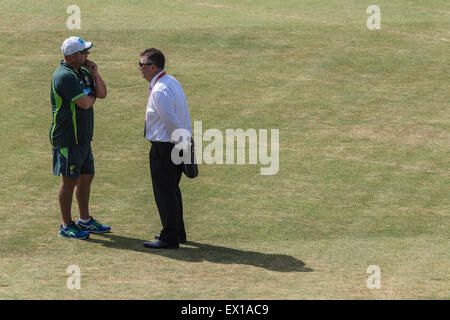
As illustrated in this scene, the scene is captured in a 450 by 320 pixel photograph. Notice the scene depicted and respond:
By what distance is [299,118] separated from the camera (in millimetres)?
14141

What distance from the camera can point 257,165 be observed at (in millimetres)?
11906

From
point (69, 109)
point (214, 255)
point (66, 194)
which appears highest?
point (69, 109)

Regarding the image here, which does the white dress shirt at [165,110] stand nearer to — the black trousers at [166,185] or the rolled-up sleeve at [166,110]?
the rolled-up sleeve at [166,110]

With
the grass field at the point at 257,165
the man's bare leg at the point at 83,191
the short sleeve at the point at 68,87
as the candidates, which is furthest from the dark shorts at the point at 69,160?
the grass field at the point at 257,165

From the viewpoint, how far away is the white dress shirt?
8188 mm

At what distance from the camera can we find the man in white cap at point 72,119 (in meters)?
8.56

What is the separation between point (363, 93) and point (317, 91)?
2.95 feet

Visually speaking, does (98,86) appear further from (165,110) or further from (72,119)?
(165,110)

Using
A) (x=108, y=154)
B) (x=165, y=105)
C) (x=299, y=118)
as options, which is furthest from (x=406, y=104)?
(x=165, y=105)

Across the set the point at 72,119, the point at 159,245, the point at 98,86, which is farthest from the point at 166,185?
the point at 98,86

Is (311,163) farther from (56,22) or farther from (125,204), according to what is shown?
(56,22)

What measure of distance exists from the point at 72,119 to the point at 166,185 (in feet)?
4.25

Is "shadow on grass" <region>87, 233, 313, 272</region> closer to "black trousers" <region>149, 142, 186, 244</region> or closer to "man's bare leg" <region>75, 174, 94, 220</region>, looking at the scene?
"black trousers" <region>149, 142, 186, 244</region>

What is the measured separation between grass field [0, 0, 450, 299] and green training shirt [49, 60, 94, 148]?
46.6 inches
